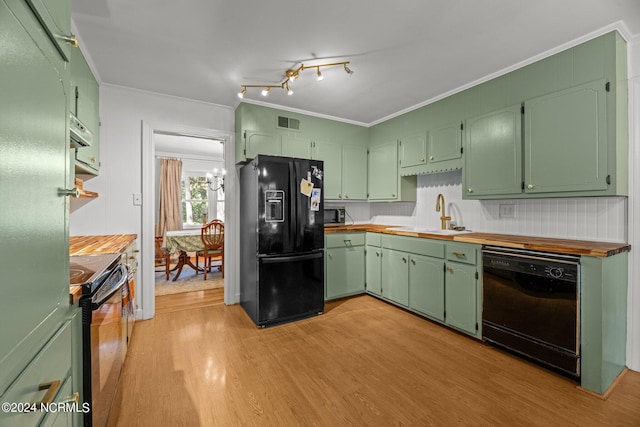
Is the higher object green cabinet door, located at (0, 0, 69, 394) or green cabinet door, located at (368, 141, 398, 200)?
green cabinet door, located at (368, 141, 398, 200)

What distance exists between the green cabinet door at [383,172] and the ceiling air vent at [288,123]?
3.94 feet

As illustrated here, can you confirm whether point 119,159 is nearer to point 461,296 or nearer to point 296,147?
point 296,147

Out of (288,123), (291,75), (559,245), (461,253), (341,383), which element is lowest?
(341,383)

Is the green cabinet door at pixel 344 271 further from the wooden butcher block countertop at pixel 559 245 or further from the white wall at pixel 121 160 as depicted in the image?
the white wall at pixel 121 160

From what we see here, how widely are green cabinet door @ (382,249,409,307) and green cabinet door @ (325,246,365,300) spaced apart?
35 cm

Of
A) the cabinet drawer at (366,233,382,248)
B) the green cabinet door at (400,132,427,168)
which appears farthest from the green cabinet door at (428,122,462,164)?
the cabinet drawer at (366,233,382,248)

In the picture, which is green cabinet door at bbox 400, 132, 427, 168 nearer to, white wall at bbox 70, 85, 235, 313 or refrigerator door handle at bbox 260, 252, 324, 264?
refrigerator door handle at bbox 260, 252, 324, 264

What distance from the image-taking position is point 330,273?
3.43m

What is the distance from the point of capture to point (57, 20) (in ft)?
2.97

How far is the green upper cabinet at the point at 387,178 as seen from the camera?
3668mm

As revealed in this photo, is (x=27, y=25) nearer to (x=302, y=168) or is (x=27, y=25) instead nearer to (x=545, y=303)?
(x=302, y=168)

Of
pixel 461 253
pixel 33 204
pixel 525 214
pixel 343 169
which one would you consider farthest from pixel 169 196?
pixel 525 214

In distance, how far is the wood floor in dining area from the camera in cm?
Answer: 162

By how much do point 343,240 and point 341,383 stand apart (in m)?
1.80
